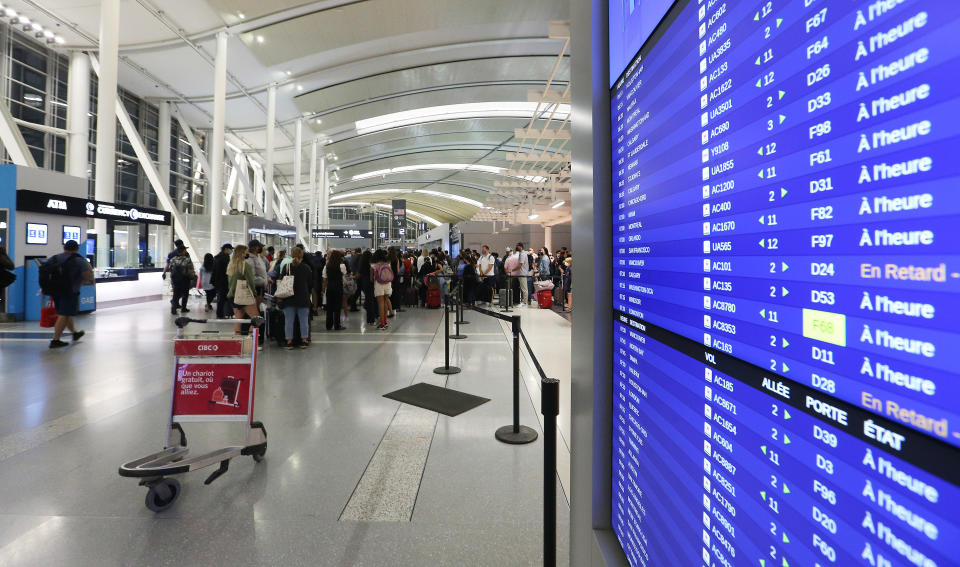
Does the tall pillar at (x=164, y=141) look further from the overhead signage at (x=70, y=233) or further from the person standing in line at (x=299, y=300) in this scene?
the person standing in line at (x=299, y=300)

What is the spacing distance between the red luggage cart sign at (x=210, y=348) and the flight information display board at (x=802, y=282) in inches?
109

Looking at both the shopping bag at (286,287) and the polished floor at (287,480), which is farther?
the shopping bag at (286,287)

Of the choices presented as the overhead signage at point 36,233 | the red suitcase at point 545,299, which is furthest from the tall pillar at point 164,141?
the red suitcase at point 545,299

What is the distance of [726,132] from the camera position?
745 millimetres

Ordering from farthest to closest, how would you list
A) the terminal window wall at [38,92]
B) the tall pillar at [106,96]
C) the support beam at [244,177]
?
the support beam at [244,177] → the terminal window wall at [38,92] → the tall pillar at [106,96]

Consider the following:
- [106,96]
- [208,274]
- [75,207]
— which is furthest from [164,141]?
[208,274]

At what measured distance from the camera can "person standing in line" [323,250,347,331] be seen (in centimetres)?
819

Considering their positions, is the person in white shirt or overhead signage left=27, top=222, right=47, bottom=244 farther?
the person in white shirt

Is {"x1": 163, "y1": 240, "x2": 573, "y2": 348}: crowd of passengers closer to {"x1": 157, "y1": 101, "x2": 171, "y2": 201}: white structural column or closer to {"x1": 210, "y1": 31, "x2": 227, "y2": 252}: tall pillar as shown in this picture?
{"x1": 210, "y1": 31, "x2": 227, "y2": 252}: tall pillar

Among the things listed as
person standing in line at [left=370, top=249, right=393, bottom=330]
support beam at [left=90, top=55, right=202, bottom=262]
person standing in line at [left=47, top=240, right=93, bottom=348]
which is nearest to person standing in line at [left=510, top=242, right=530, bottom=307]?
person standing in line at [left=370, top=249, right=393, bottom=330]

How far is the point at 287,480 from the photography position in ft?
9.34

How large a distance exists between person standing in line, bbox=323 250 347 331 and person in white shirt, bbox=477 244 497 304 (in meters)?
4.85

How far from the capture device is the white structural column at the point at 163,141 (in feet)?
Result: 64.8

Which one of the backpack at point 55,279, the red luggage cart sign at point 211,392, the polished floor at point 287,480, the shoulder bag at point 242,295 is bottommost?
the polished floor at point 287,480
